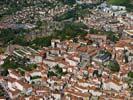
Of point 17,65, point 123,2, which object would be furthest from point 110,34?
point 123,2

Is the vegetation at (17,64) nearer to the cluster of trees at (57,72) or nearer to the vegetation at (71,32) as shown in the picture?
the cluster of trees at (57,72)

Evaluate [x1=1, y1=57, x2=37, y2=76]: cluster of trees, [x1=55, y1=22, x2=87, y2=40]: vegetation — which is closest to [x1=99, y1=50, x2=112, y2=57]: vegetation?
[x1=55, y1=22, x2=87, y2=40]: vegetation

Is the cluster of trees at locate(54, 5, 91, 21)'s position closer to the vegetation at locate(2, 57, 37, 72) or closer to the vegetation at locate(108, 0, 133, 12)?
the vegetation at locate(108, 0, 133, 12)

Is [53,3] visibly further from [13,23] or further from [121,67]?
[121,67]

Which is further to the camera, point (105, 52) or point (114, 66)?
point (105, 52)

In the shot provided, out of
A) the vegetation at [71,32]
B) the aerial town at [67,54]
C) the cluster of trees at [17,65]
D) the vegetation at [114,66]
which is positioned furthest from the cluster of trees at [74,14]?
the vegetation at [114,66]

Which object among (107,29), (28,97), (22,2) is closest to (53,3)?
(22,2)

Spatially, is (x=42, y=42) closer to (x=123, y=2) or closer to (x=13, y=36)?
(x=13, y=36)

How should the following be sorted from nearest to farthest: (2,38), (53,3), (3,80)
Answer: (3,80), (2,38), (53,3)
